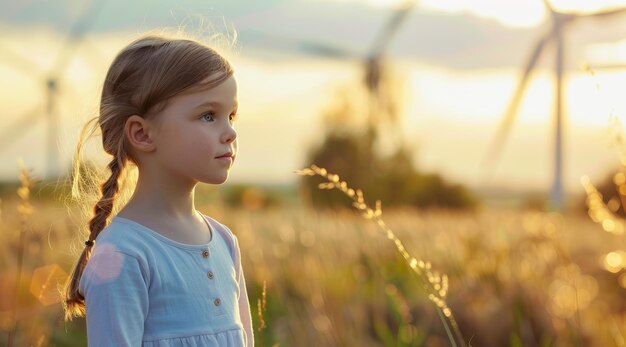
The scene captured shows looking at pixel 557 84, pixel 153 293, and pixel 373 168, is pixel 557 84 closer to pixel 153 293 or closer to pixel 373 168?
pixel 153 293

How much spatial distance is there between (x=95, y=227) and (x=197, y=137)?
1.27 ft

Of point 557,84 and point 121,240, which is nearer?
point 121,240

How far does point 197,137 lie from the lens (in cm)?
209

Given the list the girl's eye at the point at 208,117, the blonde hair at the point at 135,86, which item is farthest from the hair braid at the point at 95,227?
the girl's eye at the point at 208,117

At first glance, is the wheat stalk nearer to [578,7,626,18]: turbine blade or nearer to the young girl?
the young girl

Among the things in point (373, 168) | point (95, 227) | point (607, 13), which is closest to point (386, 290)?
point (95, 227)

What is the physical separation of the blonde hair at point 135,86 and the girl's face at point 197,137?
1.2 inches

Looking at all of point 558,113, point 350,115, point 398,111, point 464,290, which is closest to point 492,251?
point 464,290

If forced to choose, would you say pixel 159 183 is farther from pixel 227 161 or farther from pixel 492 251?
pixel 492 251

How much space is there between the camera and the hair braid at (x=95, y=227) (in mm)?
2221

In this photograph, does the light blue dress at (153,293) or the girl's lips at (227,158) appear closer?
the light blue dress at (153,293)

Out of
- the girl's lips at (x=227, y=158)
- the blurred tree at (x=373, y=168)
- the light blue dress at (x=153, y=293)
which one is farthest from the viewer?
the blurred tree at (x=373, y=168)

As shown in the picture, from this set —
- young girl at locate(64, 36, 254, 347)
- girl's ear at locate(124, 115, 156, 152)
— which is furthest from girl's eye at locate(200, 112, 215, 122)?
girl's ear at locate(124, 115, 156, 152)

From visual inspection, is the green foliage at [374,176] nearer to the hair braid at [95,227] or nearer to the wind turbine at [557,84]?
the wind turbine at [557,84]
